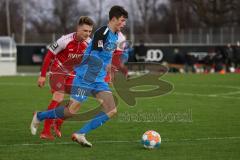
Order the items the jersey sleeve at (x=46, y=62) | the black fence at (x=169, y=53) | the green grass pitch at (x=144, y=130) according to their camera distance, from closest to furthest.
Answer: the green grass pitch at (x=144, y=130) → the jersey sleeve at (x=46, y=62) → the black fence at (x=169, y=53)

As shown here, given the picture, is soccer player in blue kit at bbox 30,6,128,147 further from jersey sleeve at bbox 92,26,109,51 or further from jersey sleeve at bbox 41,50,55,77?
jersey sleeve at bbox 41,50,55,77

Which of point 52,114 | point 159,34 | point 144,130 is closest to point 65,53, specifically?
point 52,114

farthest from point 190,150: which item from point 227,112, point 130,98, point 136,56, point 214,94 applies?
point 136,56

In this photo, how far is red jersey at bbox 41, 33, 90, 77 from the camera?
1107cm

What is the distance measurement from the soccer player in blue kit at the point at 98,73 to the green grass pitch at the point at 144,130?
0.40 meters

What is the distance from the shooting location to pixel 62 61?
11.6 meters

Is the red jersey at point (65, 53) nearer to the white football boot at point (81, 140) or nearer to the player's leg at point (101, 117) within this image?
the player's leg at point (101, 117)

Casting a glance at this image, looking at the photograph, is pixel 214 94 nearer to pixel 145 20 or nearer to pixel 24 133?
pixel 24 133

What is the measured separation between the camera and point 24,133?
1161 centimetres

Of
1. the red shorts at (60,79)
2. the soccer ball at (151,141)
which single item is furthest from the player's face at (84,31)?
the soccer ball at (151,141)

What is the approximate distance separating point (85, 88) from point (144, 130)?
7.29ft

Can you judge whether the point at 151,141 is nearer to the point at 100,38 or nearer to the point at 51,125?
the point at 100,38

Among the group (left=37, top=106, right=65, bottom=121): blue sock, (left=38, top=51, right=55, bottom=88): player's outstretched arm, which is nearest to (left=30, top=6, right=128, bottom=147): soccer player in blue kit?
(left=37, top=106, right=65, bottom=121): blue sock

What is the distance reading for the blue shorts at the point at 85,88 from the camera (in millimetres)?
10133
